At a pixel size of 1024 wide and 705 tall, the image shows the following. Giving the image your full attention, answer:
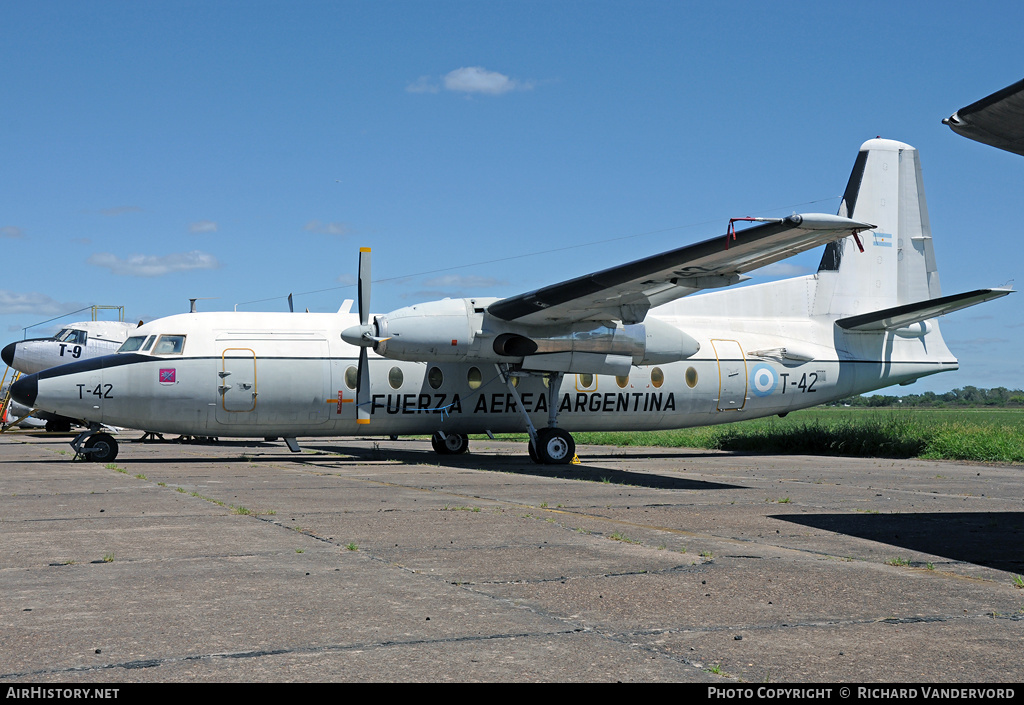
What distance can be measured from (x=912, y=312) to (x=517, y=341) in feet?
34.0

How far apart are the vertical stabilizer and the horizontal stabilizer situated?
0.53 m

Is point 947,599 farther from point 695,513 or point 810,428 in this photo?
point 810,428

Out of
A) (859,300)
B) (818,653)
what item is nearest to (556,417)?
(859,300)

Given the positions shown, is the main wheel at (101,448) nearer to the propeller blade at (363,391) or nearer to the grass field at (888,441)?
the propeller blade at (363,391)

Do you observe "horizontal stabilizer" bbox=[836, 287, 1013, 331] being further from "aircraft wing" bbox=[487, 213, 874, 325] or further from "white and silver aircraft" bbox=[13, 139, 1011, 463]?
"aircraft wing" bbox=[487, 213, 874, 325]

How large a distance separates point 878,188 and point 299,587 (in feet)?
70.2

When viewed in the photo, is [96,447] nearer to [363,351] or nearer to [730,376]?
[363,351]

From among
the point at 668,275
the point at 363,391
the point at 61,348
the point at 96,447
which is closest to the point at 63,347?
the point at 61,348

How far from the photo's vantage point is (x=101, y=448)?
18266mm

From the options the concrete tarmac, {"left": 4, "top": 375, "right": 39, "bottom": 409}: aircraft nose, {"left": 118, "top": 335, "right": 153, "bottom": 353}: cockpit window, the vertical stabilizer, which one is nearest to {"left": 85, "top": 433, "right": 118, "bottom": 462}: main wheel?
{"left": 4, "top": 375, "right": 39, "bottom": 409}: aircraft nose

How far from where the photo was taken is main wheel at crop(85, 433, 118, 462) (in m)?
18.2

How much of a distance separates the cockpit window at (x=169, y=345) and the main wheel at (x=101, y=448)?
2127 millimetres

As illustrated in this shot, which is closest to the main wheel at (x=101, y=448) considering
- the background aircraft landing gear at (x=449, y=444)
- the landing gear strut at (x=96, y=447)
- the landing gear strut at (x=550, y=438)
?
the landing gear strut at (x=96, y=447)

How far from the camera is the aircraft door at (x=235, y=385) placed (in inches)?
709
